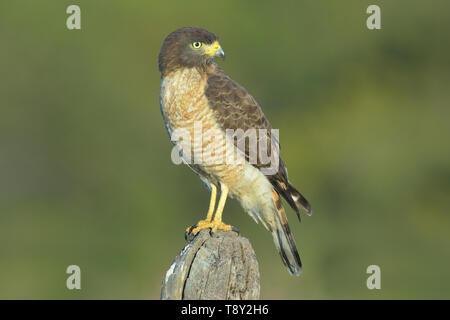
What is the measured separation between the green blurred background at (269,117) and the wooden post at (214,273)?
621cm

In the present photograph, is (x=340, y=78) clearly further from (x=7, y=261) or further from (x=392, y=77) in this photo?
(x=7, y=261)

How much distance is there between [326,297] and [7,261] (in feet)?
21.1

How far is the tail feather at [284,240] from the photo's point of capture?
192 inches

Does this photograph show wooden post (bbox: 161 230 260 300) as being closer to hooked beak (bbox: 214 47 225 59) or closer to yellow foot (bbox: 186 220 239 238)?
yellow foot (bbox: 186 220 239 238)

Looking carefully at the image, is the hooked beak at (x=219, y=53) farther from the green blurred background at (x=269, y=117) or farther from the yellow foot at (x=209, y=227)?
the green blurred background at (x=269, y=117)

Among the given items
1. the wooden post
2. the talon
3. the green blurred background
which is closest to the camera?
the wooden post

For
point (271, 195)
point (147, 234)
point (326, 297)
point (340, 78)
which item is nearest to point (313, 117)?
point (340, 78)

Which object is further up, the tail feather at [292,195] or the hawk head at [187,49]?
the hawk head at [187,49]

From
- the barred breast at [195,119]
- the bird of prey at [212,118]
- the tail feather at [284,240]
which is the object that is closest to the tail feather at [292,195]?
the bird of prey at [212,118]

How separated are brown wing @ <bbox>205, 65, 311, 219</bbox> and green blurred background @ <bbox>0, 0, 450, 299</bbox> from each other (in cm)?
509

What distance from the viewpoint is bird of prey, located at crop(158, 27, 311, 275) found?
4.54m

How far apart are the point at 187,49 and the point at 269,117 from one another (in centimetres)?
940

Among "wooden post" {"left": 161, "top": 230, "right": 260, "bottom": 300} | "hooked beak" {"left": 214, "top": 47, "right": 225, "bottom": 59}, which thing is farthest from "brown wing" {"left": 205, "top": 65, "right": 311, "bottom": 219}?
"wooden post" {"left": 161, "top": 230, "right": 260, "bottom": 300}

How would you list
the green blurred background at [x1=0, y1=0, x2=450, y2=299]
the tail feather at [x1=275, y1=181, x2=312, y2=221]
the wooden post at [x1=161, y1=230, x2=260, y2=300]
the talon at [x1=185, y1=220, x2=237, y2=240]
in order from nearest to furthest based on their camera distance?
the wooden post at [x1=161, y1=230, x2=260, y2=300] < the talon at [x1=185, y1=220, x2=237, y2=240] < the tail feather at [x1=275, y1=181, x2=312, y2=221] < the green blurred background at [x1=0, y1=0, x2=450, y2=299]
